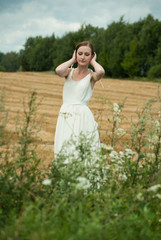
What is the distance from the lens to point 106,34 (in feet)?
112

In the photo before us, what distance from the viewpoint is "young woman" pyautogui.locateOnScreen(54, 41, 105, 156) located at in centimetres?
334

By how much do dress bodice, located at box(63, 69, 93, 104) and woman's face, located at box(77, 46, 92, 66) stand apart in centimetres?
19

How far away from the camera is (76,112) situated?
3.33m

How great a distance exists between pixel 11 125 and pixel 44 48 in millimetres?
39159

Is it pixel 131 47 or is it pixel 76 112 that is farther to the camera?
pixel 131 47

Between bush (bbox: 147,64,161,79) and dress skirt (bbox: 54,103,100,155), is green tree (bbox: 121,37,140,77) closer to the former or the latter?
bush (bbox: 147,64,161,79)

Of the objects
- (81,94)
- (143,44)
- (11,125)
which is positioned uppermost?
(143,44)

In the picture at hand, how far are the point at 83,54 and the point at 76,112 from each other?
0.70m

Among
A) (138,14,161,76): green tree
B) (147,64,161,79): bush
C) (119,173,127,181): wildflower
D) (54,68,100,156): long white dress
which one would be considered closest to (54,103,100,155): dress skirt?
(54,68,100,156): long white dress

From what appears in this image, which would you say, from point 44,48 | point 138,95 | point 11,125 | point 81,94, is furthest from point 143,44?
point 81,94

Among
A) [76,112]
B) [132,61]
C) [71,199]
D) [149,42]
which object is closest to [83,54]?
[76,112]

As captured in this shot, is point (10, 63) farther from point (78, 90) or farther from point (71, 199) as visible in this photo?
point (71, 199)

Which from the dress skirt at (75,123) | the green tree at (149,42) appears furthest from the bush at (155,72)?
the dress skirt at (75,123)

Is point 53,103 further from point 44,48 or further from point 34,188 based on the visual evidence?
point 44,48
